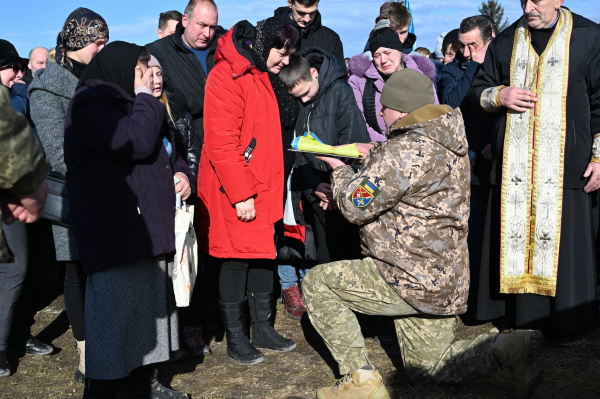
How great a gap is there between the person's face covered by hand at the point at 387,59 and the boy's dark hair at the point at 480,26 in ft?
2.77

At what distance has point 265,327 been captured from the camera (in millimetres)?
4445

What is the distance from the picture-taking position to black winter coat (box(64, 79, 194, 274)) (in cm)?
303

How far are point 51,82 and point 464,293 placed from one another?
2584 mm

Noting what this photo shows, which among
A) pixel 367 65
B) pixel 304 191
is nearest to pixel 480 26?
pixel 367 65

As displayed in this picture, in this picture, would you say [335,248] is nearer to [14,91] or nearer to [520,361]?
[520,361]

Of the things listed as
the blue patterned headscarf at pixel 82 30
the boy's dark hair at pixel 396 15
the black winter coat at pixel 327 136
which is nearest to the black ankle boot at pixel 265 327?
the black winter coat at pixel 327 136

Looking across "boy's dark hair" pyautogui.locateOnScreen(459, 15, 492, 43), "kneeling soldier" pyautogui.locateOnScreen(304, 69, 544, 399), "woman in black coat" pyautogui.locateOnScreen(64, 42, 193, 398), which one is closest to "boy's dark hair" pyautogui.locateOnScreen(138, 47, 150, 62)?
"woman in black coat" pyautogui.locateOnScreen(64, 42, 193, 398)

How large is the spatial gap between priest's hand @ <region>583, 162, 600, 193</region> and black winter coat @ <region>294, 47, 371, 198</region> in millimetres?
1473

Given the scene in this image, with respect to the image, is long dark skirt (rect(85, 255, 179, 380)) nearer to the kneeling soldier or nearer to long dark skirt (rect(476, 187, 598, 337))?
the kneeling soldier

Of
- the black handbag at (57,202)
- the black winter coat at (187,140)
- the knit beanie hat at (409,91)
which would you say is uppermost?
the knit beanie hat at (409,91)

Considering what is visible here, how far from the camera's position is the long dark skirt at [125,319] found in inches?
124

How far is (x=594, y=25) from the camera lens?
429cm

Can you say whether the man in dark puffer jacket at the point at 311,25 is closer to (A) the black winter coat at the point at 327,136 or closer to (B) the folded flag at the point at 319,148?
(A) the black winter coat at the point at 327,136

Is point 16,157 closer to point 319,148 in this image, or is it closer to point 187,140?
point 319,148
